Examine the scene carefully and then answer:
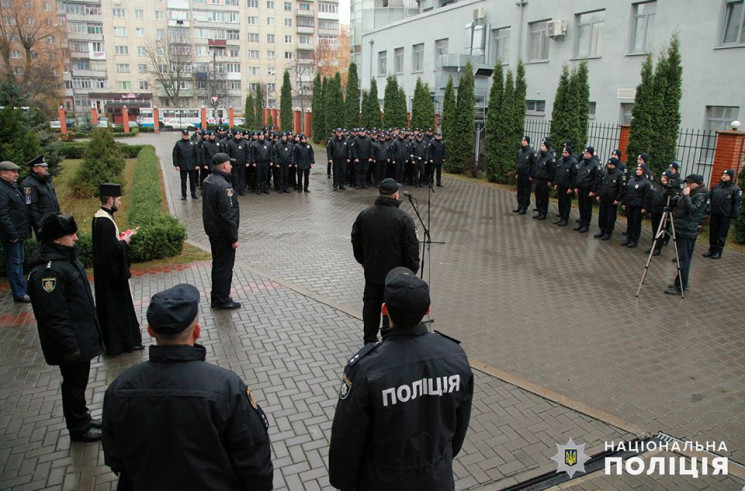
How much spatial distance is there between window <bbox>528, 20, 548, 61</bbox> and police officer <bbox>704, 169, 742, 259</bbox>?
14.6m

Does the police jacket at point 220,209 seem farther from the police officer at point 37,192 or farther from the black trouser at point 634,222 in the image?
the black trouser at point 634,222

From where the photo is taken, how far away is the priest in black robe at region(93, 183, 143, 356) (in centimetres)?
571

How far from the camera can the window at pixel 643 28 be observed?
19031 millimetres

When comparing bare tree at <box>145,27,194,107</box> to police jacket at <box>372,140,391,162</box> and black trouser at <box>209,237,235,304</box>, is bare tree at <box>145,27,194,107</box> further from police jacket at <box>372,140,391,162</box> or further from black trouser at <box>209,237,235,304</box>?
black trouser at <box>209,237,235,304</box>

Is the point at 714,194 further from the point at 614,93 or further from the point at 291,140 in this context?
the point at 291,140

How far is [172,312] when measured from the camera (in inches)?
101

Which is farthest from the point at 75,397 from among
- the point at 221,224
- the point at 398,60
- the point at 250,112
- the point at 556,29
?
the point at 250,112

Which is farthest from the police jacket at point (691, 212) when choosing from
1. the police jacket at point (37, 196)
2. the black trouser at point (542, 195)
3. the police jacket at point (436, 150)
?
the police jacket at point (436, 150)

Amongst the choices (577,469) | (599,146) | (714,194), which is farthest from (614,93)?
(577,469)

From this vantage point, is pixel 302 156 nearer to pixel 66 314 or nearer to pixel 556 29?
pixel 556 29

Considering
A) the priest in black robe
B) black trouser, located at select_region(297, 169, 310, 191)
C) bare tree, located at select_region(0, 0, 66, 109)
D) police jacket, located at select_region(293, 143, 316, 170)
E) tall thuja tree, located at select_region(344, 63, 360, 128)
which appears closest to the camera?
the priest in black robe

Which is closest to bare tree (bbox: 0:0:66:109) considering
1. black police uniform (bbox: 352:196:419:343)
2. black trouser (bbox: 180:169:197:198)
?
black trouser (bbox: 180:169:197:198)

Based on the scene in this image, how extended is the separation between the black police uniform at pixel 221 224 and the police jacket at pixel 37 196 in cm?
283

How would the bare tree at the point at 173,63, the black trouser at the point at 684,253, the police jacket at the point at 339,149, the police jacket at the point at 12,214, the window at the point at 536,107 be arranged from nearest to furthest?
the police jacket at the point at 12,214 → the black trouser at the point at 684,253 → the police jacket at the point at 339,149 → the window at the point at 536,107 → the bare tree at the point at 173,63
